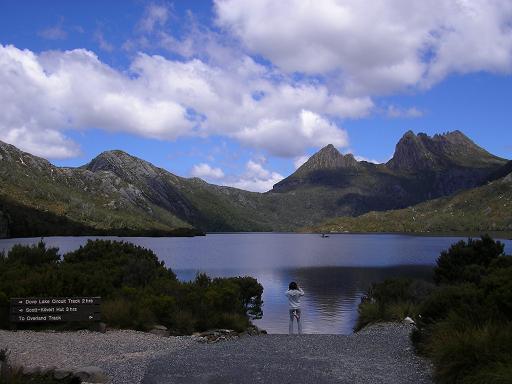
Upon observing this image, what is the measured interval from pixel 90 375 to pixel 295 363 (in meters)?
4.36

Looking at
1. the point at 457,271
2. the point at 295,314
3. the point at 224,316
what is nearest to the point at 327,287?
the point at 457,271

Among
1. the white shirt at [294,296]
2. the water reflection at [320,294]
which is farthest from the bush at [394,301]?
the white shirt at [294,296]

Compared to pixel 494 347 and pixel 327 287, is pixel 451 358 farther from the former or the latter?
pixel 327 287

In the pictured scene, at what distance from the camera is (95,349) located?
1306cm

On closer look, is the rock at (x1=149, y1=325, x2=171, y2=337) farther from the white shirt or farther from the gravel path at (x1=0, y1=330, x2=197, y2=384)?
the white shirt

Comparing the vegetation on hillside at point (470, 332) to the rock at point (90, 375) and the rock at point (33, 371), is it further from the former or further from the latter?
Result: the rock at point (33, 371)

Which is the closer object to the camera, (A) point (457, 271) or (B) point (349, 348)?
(B) point (349, 348)

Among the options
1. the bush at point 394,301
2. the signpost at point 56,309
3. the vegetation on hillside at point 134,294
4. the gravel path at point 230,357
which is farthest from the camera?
the bush at point 394,301

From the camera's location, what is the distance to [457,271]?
2869 cm

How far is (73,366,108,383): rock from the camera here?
940 centimetres

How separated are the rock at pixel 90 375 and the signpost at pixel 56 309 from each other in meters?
6.88

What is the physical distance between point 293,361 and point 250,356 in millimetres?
1135

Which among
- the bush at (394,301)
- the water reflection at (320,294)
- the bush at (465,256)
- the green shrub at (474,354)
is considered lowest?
the water reflection at (320,294)

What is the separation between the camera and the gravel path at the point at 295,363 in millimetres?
9789
